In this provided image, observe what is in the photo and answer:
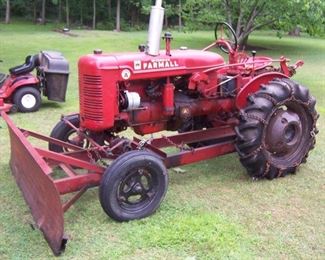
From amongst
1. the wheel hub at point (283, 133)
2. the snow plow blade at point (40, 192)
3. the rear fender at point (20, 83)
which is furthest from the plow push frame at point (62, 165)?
the rear fender at point (20, 83)

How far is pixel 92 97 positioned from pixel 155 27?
82 cm

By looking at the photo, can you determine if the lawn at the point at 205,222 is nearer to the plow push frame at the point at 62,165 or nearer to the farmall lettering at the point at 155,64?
the plow push frame at the point at 62,165

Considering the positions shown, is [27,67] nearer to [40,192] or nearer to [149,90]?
[149,90]

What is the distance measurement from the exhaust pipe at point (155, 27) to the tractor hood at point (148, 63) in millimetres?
72

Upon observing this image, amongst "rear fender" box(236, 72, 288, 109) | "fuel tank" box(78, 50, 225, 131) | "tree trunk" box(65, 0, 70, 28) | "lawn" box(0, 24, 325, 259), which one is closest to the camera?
"lawn" box(0, 24, 325, 259)

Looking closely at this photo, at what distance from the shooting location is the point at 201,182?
16.1 feet

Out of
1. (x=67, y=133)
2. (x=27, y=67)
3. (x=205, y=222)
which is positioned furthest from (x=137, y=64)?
(x=27, y=67)

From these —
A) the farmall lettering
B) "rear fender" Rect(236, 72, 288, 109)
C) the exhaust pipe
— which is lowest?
"rear fender" Rect(236, 72, 288, 109)

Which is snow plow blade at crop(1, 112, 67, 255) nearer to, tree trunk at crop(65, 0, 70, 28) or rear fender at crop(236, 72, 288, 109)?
rear fender at crop(236, 72, 288, 109)

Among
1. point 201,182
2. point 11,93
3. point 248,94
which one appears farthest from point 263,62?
point 11,93

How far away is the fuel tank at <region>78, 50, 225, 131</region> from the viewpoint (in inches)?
161

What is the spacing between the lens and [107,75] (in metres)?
4.09

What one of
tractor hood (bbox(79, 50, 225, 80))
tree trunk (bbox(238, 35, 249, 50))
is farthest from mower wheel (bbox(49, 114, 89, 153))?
tree trunk (bbox(238, 35, 249, 50))

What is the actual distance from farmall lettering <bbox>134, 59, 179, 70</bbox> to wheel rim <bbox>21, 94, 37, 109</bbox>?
153 inches
